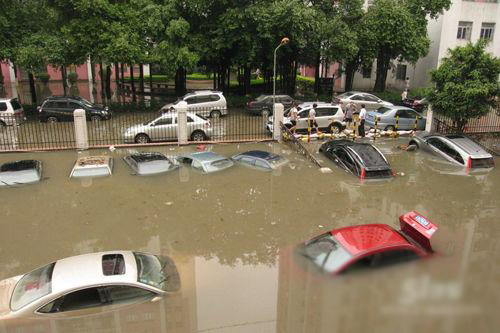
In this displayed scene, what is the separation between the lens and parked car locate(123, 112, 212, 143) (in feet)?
63.5

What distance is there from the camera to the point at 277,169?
1566 cm

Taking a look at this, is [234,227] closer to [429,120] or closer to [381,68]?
[429,120]

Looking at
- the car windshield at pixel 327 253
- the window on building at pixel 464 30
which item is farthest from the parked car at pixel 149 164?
the window on building at pixel 464 30

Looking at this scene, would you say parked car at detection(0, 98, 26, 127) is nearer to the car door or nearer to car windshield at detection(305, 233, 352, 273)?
the car door

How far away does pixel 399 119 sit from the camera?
72.3ft

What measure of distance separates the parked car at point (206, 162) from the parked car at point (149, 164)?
56cm

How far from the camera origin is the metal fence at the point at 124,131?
19.3m

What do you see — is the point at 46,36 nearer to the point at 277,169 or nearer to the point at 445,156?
the point at 277,169

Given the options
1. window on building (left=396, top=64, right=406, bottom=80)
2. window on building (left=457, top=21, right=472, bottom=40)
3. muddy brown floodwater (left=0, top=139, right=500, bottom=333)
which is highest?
window on building (left=457, top=21, right=472, bottom=40)

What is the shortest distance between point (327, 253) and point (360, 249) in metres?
0.62

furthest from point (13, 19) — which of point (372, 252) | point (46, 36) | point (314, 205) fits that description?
point (372, 252)

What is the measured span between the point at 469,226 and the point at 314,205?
13.5 feet

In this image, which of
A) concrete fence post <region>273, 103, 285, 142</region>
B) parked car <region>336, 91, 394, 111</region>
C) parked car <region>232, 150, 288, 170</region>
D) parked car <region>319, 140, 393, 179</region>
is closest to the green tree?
parked car <region>319, 140, 393, 179</region>

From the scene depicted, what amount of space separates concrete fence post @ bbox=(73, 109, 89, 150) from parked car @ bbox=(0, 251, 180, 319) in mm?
11458
